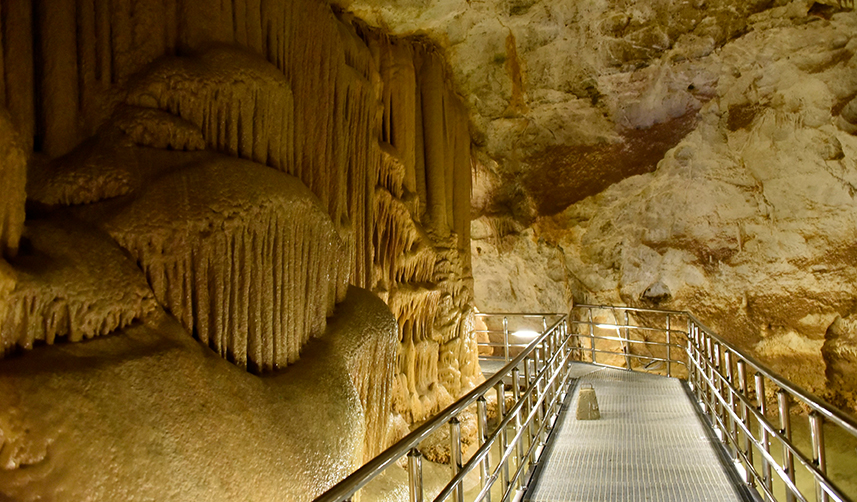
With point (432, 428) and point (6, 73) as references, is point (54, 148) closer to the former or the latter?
point (6, 73)

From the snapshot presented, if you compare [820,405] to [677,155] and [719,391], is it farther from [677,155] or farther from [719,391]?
[677,155]

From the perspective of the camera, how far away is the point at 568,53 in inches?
362

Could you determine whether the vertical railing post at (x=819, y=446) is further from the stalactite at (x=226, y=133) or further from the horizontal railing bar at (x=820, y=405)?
the stalactite at (x=226, y=133)

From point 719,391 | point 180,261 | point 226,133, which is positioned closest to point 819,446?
point 719,391

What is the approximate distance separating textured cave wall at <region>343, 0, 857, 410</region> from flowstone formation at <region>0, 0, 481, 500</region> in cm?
301

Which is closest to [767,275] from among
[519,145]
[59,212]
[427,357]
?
[519,145]

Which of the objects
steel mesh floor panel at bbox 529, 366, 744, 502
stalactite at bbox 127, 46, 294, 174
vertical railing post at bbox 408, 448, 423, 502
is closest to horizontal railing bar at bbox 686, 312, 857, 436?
steel mesh floor panel at bbox 529, 366, 744, 502

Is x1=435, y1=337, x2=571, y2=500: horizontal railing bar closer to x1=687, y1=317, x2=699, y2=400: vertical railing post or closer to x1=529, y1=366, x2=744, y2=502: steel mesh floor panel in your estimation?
x1=529, y1=366, x2=744, y2=502: steel mesh floor panel

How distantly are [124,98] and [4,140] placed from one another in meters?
1.47

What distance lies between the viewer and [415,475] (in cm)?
215

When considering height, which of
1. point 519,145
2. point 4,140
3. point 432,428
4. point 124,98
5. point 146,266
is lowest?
point 432,428

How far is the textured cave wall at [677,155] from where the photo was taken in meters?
8.43

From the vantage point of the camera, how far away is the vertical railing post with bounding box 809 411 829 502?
245 cm

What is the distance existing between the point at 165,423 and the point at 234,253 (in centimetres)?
123
